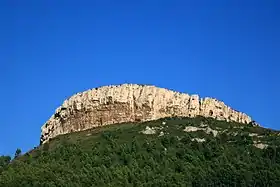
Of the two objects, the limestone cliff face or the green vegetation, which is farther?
the limestone cliff face

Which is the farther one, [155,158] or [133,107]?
[133,107]

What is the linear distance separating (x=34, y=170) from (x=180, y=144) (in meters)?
17.7

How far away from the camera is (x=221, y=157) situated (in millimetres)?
72750

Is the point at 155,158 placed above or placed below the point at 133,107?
below

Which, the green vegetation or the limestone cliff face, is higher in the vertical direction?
the limestone cliff face

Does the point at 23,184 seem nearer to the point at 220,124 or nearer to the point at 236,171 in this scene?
the point at 236,171

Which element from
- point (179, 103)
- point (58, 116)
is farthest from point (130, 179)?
point (58, 116)

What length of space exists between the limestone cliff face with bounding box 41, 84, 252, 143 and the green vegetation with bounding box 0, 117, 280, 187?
2.27 meters

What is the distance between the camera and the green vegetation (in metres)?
68.0

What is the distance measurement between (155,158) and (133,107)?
1526 cm

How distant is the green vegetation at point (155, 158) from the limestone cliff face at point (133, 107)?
227 cm

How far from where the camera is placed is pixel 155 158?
75.5m

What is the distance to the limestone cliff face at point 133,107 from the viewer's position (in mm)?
89188

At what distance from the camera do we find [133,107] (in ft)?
293
